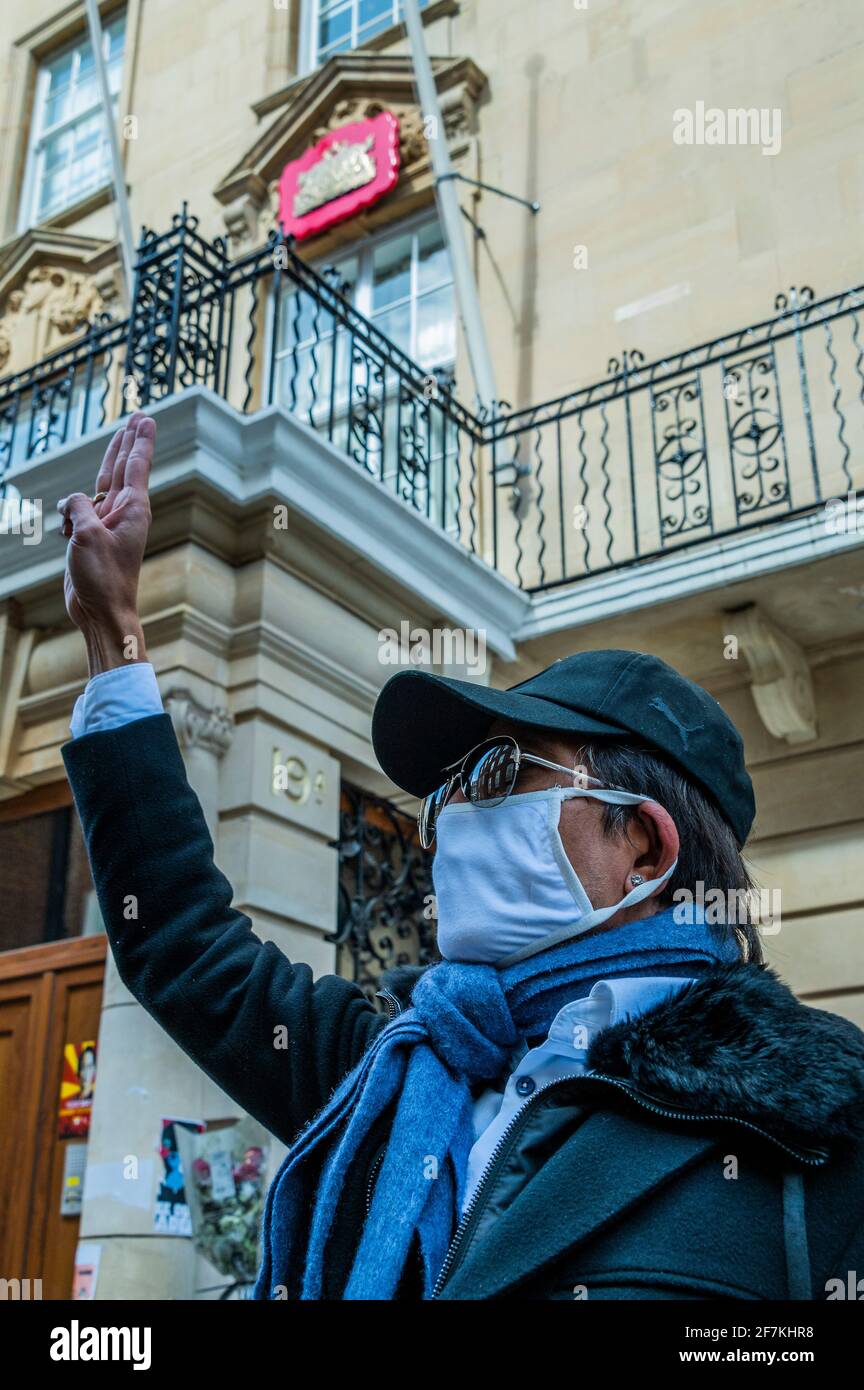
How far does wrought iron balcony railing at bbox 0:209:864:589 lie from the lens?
23.1ft

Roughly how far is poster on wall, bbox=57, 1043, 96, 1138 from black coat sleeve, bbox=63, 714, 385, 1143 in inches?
175

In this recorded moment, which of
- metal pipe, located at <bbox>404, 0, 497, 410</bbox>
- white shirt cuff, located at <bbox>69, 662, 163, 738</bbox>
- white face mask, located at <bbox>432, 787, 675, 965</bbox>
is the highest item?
metal pipe, located at <bbox>404, 0, 497, 410</bbox>

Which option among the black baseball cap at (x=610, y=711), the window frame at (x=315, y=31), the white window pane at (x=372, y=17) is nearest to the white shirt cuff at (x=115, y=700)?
the black baseball cap at (x=610, y=711)

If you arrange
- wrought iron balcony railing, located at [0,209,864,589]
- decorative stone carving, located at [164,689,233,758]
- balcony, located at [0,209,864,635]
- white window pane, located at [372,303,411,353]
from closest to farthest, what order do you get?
decorative stone carving, located at [164,689,233,758]
balcony, located at [0,209,864,635]
wrought iron balcony railing, located at [0,209,864,589]
white window pane, located at [372,303,411,353]

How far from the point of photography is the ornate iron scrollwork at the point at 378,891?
22.0 ft

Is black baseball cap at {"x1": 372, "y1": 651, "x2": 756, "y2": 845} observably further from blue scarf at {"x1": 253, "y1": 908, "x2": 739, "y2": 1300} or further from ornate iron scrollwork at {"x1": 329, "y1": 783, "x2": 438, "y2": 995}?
ornate iron scrollwork at {"x1": 329, "y1": 783, "x2": 438, "y2": 995}

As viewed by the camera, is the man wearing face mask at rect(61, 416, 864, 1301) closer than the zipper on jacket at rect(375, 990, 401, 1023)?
Yes

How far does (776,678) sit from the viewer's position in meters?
7.19

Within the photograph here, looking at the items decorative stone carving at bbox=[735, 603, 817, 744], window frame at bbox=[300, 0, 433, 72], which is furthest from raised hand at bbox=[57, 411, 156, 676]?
window frame at bbox=[300, 0, 433, 72]

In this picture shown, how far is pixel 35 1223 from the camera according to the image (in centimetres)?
607

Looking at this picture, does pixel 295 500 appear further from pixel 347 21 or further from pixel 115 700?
pixel 347 21

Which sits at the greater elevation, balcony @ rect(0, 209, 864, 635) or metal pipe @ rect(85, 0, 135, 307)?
metal pipe @ rect(85, 0, 135, 307)
